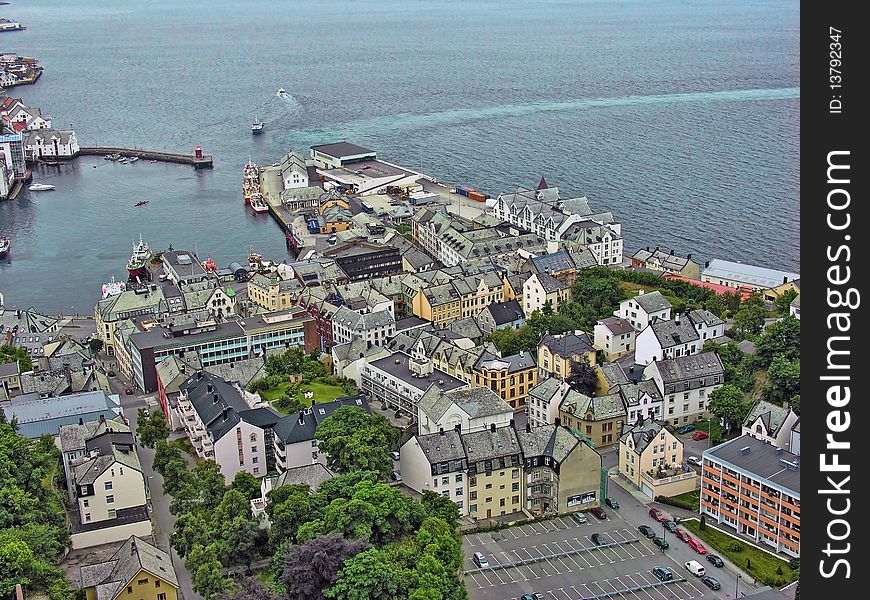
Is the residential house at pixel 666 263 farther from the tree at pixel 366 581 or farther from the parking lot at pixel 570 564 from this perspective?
the tree at pixel 366 581

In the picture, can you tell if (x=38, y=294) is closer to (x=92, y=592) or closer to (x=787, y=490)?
(x=92, y=592)

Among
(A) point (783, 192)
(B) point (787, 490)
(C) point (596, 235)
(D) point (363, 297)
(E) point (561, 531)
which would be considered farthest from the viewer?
(A) point (783, 192)

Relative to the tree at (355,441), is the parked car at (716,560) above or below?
below

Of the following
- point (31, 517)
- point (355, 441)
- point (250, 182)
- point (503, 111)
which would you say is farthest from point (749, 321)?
point (503, 111)

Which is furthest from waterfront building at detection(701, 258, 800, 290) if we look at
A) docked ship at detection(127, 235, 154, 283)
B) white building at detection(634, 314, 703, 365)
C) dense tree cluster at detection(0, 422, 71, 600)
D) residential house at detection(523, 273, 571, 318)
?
dense tree cluster at detection(0, 422, 71, 600)

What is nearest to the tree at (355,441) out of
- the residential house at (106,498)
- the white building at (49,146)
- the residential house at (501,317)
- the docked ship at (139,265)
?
the residential house at (106,498)

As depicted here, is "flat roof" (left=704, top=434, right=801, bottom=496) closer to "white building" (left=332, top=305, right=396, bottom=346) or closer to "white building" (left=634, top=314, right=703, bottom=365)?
"white building" (left=634, top=314, right=703, bottom=365)

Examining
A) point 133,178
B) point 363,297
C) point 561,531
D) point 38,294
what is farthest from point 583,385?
point 133,178
